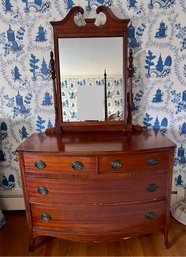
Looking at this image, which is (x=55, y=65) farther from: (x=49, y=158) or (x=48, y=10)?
(x=49, y=158)

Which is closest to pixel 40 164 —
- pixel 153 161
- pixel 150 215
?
pixel 153 161

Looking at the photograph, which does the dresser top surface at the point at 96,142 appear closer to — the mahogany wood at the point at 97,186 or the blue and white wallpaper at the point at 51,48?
the mahogany wood at the point at 97,186

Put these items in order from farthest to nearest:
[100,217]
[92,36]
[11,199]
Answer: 1. [11,199]
2. [92,36]
3. [100,217]

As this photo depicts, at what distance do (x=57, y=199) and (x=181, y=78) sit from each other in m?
1.33

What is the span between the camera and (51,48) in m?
1.77

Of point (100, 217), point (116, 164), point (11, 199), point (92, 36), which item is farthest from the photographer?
point (11, 199)

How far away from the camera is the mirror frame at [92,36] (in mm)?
1659

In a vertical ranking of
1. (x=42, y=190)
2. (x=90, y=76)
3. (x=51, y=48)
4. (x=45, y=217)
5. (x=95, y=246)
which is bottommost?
(x=95, y=246)

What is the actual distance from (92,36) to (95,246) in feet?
5.20

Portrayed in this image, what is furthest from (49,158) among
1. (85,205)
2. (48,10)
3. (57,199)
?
(48,10)

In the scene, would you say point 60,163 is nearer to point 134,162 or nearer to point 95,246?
point 134,162

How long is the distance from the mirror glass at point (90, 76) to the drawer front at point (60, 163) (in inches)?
17.5

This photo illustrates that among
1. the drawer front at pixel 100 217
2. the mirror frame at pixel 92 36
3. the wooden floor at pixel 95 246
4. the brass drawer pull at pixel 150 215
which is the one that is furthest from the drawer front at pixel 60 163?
the wooden floor at pixel 95 246

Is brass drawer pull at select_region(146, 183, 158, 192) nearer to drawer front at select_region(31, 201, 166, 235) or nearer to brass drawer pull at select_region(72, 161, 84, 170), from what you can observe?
drawer front at select_region(31, 201, 166, 235)
